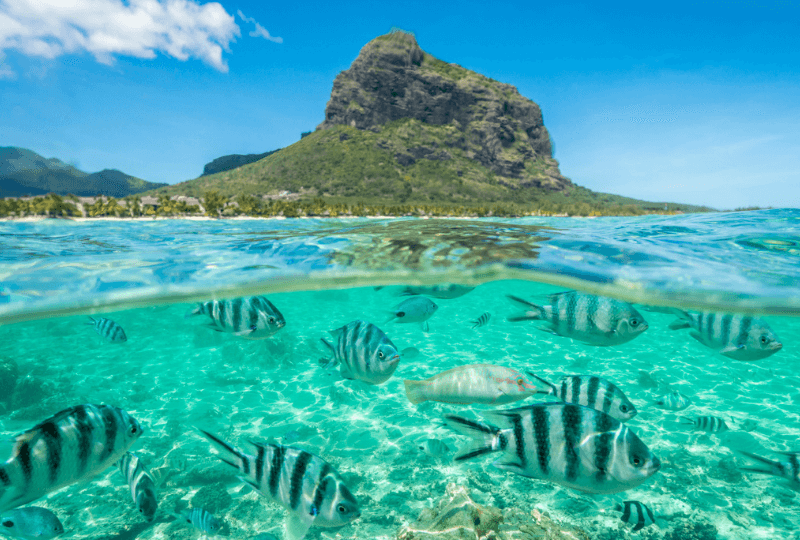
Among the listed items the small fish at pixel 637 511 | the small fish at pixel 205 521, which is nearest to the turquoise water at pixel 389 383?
the small fish at pixel 637 511

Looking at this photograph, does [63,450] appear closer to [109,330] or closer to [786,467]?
[109,330]

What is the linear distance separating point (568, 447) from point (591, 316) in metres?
1.79

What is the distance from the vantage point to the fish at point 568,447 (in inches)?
94.2

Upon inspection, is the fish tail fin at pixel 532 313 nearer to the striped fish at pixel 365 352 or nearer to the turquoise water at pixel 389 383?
the turquoise water at pixel 389 383

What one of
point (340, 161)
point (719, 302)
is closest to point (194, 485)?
point (719, 302)

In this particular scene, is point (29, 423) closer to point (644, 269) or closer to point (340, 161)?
point (644, 269)

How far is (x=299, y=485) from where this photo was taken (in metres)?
3.02

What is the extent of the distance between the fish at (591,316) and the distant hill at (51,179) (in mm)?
182384

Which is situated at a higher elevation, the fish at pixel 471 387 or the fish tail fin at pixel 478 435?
the fish tail fin at pixel 478 435

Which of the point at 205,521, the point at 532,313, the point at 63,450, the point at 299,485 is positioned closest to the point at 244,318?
the point at 63,450

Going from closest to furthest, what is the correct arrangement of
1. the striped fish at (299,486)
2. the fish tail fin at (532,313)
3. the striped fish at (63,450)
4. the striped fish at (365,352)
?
the striped fish at (63,450)
the striped fish at (299,486)
the striped fish at (365,352)
the fish tail fin at (532,313)

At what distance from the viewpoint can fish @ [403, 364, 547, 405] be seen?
12.0 feet

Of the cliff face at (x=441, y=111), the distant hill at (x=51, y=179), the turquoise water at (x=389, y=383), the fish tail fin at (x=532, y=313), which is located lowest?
the turquoise water at (x=389, y=383)

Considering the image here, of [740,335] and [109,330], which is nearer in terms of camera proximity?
[740,335]
